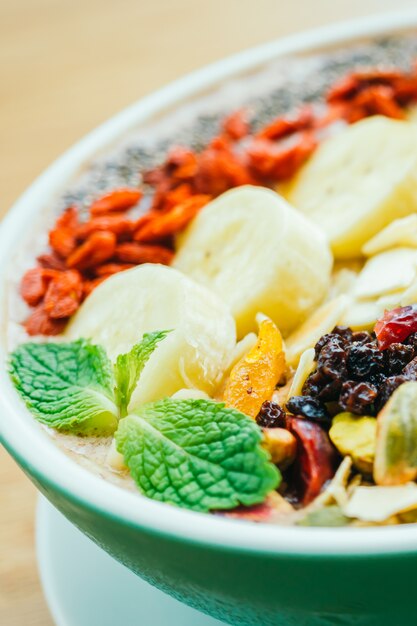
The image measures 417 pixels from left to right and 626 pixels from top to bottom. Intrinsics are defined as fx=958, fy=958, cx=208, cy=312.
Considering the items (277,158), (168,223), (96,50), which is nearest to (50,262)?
(168,223)

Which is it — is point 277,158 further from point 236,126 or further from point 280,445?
point 280,445

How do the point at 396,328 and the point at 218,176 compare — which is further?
the point at 218,176

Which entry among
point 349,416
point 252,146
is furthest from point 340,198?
point 349,416

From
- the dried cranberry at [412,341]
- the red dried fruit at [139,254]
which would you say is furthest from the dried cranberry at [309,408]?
the red dried fruit at [139,254]

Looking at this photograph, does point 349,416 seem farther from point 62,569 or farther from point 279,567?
point 62,569

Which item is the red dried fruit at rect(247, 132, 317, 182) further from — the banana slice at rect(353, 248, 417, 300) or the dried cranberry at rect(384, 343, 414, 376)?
A: the dried cranberry at rect(384, 343, 414, 376)

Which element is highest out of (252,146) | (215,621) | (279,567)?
(252,146)
